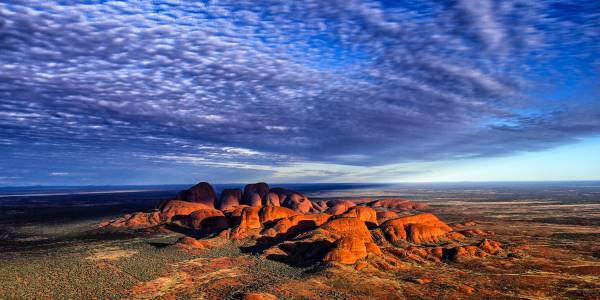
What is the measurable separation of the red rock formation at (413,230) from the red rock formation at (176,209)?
203ft

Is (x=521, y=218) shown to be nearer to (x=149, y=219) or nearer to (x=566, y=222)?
(x=566, y=222)

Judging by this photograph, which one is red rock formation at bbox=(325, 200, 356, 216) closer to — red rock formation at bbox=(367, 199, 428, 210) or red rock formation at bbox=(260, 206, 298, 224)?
red rock formation at bbox=(367, 199, 428, 210)

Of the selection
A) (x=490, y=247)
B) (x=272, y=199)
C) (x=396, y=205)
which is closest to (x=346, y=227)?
(x=490, y=247)

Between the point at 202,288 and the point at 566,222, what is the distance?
113 metres

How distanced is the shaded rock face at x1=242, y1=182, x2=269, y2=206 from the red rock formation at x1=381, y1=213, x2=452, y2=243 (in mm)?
65948

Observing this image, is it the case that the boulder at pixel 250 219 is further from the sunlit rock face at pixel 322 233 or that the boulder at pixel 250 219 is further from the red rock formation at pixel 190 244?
the red rock formation at pixel 190 244

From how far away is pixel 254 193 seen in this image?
136000 mm

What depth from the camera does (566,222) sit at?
4168 inches

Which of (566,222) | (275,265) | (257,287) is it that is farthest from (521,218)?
(257,287)

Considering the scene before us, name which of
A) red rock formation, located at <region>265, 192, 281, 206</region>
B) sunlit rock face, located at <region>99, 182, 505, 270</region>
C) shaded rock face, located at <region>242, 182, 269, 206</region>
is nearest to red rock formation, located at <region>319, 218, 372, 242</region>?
sunlit rock face, located at <region>99, 182, 505, 270</region>

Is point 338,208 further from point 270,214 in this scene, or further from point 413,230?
point 413,230

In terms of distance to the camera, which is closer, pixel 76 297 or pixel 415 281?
pixel 76 297

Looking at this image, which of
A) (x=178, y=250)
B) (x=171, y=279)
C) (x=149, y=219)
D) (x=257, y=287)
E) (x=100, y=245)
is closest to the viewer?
(x=257, y=287)

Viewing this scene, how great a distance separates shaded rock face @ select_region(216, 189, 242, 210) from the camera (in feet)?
413
